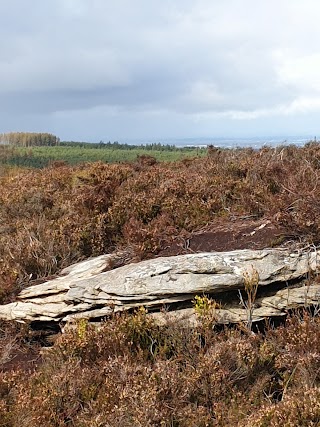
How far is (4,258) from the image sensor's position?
7664 millimetres

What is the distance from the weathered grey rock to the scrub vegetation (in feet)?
0.73

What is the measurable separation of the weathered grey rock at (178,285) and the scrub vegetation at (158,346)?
8.7 inches

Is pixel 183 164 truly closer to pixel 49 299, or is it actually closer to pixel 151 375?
pixel 49 299

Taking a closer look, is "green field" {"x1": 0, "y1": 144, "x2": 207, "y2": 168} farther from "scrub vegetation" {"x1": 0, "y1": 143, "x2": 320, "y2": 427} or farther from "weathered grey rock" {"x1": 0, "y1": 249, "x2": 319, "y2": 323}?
"weathered grey rock" {"x1": 0, "y1": 249, "x2": 319, "y2": 323}

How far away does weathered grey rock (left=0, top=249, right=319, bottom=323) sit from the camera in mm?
5285

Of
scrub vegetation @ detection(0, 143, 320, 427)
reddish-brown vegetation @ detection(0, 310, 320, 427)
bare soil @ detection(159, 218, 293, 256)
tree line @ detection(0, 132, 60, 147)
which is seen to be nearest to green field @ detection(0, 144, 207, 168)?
scrub vegetation @ detection(0, 143, 320, 427)

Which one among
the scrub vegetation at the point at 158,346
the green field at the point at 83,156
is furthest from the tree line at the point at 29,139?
the scrub vegetation at the point at 158,346

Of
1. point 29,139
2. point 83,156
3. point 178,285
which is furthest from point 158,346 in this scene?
point 29,139

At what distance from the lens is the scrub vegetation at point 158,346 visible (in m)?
4.07

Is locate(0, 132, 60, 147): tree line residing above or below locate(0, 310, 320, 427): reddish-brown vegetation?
above

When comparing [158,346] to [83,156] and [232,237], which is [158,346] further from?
[83,156]

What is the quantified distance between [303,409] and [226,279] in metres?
2.02

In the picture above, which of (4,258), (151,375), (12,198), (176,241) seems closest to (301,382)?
(151,375)

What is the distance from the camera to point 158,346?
5262 mm
